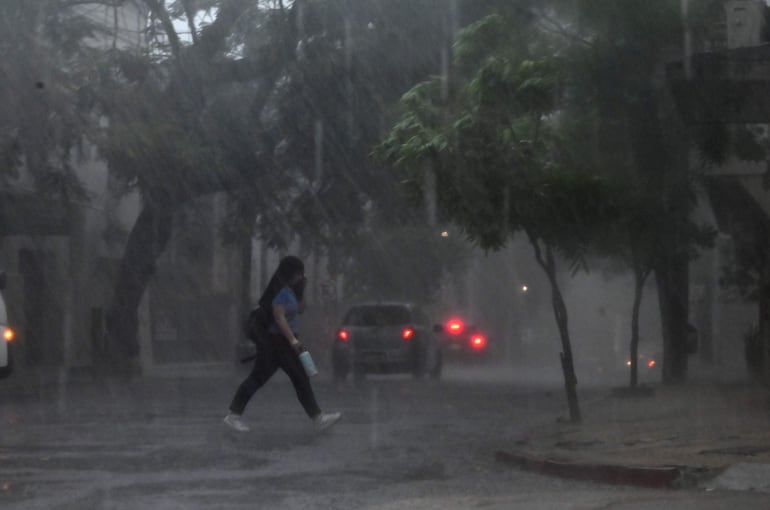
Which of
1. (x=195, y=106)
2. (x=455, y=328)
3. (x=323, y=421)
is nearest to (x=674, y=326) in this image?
(x=323, y=421)

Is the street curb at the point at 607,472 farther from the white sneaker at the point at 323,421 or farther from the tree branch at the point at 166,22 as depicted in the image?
the tree branch at the point at 166,22

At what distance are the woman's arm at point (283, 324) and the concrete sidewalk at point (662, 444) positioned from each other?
97.7 inches

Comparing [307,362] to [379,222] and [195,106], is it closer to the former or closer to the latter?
[195,106]

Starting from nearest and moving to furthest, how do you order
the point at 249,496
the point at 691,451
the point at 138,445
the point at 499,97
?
the point at 249,496, the point at 691,451, the point at 138,445, the point at 499,97

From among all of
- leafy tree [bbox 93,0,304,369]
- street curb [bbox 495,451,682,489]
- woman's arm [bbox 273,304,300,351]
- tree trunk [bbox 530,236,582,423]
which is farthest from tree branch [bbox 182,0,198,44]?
street curb [bbox 495,451,682,489]

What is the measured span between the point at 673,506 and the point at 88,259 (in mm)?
25634

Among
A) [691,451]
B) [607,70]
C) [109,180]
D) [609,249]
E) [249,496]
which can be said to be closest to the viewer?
[249,496]

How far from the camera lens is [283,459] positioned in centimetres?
1144

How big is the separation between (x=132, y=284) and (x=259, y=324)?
13.5m

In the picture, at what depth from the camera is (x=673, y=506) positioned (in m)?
8.61

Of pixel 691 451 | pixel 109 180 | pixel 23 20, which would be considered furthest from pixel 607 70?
pixel 109 180

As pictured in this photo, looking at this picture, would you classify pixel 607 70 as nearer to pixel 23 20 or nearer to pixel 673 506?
pixel 673 506

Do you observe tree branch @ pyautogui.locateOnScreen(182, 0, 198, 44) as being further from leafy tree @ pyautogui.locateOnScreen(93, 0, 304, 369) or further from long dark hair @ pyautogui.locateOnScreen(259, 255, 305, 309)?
long dark hair @ pyautogui.locateOnScreen(259, 255, 305, 309)

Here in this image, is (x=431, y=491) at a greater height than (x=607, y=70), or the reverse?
(x=607, y=70)
